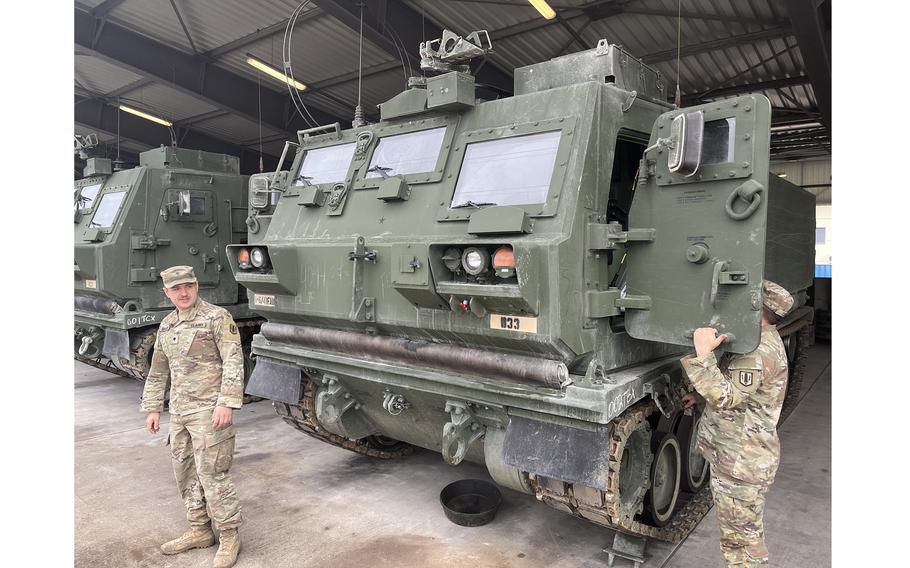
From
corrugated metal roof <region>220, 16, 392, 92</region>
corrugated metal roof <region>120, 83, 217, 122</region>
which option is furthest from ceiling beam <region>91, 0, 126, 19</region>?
corrugated metal roof <region>120, 83, 217, 122</region>

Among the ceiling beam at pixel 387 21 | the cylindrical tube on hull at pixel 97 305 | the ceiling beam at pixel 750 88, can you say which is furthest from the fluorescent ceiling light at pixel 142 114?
the ceiling beam at pixel 750 88

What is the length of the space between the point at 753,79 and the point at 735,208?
30.1 feet

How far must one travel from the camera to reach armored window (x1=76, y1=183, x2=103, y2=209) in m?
8.60

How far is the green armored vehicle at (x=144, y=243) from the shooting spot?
7.71 m

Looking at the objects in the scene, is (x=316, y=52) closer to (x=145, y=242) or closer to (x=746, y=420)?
(x=145, y=242)

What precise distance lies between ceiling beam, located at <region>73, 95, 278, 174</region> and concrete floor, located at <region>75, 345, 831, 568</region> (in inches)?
506

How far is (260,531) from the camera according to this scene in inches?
179

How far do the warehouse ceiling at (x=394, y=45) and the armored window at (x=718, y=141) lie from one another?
3.60 m

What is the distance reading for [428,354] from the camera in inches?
154

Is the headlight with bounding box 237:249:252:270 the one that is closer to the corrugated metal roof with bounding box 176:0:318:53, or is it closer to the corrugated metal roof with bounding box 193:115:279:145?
the corrugated metal roof with bounding box 176:0:318:53

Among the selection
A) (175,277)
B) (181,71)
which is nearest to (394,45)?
(181,71)

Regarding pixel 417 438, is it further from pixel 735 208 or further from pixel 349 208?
pixel 735 208

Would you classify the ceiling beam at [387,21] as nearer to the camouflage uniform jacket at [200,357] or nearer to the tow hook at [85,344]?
the tow hook at [85,344]

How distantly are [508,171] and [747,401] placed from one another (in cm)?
189
